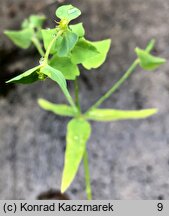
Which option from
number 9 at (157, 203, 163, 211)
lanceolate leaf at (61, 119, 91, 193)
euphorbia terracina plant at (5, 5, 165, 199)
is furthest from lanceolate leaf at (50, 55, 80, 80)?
number 9 at (157, 203, 163, 211)

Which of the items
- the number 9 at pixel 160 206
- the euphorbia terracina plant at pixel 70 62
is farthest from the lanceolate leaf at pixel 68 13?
the number 9 at pixel 160 206

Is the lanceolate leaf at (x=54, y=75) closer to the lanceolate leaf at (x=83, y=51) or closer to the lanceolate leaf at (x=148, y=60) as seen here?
the lanceolate leaf at (x=83, y=51)

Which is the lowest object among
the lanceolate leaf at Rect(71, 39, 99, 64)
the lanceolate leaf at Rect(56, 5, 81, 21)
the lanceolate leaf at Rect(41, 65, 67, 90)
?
the lanceolate leaf at Rect(41, 65, 67, 90)

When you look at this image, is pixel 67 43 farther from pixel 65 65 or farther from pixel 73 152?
pixel 73 152

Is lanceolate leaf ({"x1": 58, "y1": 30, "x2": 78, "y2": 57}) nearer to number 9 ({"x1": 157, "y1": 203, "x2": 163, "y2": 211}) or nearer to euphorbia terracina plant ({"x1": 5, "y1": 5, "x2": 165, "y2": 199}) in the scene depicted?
euphorbia terracina plant ({"x1": 5, "y1": 5, "x2": 165, "y2": 199})

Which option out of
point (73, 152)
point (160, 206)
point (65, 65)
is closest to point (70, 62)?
point (65, 65)
